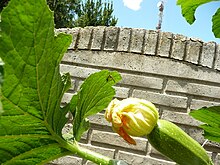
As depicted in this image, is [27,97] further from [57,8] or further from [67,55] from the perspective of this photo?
[57,8]

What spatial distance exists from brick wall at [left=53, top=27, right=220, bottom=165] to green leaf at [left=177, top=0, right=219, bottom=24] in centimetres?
190

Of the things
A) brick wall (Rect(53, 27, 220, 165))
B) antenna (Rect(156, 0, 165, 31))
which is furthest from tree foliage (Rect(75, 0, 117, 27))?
brick wall (Rect(53, 27, 220, 165))

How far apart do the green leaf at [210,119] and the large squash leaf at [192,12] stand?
192 millimetres

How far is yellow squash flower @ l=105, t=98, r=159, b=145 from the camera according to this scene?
549 millimetres

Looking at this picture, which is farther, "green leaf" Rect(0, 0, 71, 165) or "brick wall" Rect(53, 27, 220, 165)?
"brick wall" Rect(53, 27, 220, 165)

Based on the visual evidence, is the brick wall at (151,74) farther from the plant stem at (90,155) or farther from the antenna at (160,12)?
the antenna at (160,12)

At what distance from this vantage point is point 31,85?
469 mm

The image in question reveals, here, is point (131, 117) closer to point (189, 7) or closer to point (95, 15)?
point (189, 7)

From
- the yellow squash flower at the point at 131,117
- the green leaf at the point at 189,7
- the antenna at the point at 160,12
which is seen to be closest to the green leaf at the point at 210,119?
the yellow squash flower at the point at 131,117

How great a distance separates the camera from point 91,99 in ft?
2.09

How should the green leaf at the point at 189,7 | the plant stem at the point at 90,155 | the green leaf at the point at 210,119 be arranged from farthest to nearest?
1. the green leaf at the point at 189,7
2. the green leaf at the point at 210,119
3. the plant stem at the point at 90,155

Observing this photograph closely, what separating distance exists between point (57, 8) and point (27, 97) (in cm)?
1316

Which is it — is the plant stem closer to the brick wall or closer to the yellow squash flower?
the yellow squash flower

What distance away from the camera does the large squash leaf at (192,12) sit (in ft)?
2.63
